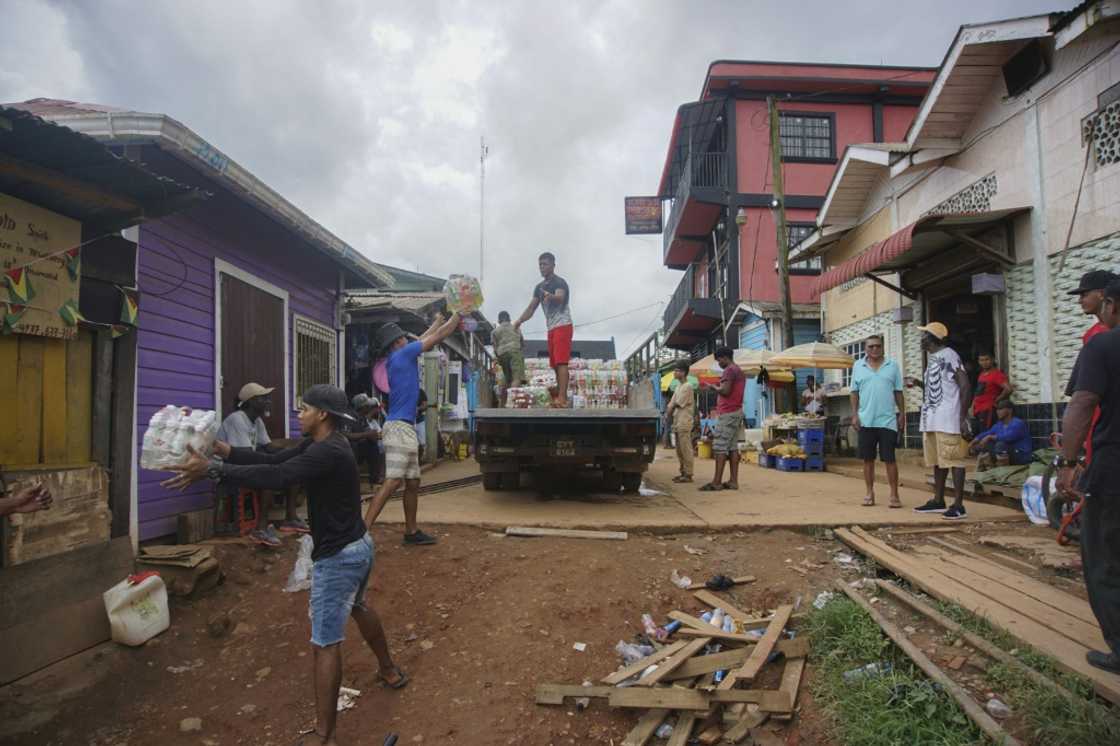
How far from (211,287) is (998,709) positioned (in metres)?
6.49

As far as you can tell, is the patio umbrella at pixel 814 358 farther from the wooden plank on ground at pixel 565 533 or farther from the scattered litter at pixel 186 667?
the scattered litter at pixel 186 667

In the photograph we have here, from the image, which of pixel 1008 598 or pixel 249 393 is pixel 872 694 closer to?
pixel 1008 598

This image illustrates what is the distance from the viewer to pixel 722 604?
3.93 meters

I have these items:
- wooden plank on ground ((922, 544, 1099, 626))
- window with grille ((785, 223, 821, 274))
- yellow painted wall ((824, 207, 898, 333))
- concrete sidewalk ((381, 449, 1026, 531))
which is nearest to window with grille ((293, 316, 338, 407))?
concrete sidewalk ((381, 449, 1026, 531))

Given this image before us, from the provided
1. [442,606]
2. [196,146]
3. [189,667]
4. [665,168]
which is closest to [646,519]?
[442,606]

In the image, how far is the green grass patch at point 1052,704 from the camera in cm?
213

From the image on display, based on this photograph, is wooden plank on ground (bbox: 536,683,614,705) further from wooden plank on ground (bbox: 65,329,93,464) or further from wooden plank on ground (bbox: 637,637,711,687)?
wooden plank on ground (bbox: 65,329,93,464)

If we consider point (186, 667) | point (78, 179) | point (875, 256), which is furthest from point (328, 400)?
point (875, 256)

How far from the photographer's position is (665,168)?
23016mm

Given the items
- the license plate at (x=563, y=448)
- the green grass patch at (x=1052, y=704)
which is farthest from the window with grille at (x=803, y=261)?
the green grass patch at (x=1052, y=704)

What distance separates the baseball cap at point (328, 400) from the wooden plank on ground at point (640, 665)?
6.34 ft

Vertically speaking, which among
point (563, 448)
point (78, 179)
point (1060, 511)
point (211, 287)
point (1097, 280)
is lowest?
point (1060, 511)

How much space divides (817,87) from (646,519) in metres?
16.3

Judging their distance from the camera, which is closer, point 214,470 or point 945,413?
point 214,470
